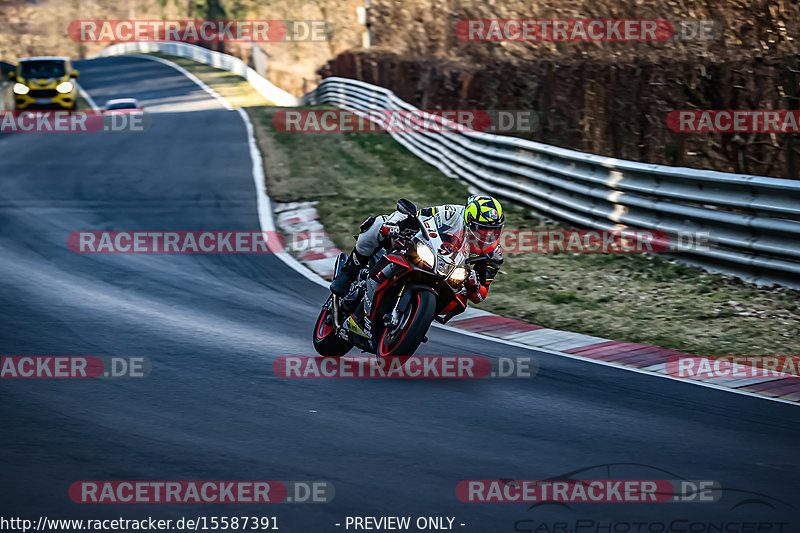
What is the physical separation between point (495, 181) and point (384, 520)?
41.7 feet

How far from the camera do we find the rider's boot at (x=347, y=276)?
323 inches

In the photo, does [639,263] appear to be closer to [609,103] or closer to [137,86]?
[609,103]

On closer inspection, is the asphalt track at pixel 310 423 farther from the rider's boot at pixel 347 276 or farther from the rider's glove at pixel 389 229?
the rider's glove at pixel 389 229

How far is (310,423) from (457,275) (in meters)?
1.72

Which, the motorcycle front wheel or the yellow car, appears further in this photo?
the yellow car

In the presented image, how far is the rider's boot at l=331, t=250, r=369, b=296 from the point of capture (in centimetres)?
820

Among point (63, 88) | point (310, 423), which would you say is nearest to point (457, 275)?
point (310, 423)

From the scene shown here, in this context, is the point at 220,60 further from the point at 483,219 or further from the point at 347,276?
the point at 483,219

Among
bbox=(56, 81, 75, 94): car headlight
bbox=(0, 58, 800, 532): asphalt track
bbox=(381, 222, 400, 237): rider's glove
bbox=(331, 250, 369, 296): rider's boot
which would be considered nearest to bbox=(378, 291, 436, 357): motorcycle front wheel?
bbox=(0, 58, 800, 532): asphalt track

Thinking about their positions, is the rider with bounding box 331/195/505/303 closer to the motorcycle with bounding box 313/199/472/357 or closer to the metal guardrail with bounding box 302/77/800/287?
the motorcycle with bounding box 313/199/472/357

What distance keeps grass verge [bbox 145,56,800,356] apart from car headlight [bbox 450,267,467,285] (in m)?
2.70

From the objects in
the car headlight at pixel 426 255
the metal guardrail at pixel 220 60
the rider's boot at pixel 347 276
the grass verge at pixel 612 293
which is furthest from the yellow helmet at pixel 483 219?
the metal guardrail at pixel 220 60

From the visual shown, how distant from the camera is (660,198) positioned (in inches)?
497

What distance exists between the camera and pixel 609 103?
15680 millimetres
